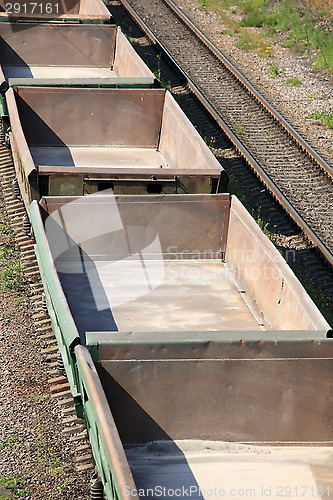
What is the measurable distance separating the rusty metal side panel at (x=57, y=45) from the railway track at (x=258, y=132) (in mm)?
2156

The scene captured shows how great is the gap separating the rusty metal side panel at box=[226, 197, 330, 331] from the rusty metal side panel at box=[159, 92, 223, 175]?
3.19ft

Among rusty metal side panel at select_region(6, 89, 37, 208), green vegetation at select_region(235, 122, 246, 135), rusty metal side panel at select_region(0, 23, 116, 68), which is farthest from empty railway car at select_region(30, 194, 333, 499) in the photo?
rusty metal side panel at select_region(0, 23, 116, 68)

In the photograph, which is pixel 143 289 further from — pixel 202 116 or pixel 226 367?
pixel 202 116

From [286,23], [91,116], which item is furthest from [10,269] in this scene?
[286,23]

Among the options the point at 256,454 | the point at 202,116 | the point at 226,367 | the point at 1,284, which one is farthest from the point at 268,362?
the point at 202,116

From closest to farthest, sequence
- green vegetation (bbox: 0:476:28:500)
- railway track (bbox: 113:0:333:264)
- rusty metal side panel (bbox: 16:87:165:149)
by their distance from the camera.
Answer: green vegetation (bbox: 0:476:28:500)
rusty metal side panel (bbox: 16:87:165:149)
railway track (bbox: 113:0:333:264)

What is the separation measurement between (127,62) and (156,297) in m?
7.08

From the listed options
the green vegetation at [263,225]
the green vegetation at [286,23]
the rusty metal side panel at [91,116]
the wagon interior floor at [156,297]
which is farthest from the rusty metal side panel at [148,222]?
the green vegetation at [286,23]

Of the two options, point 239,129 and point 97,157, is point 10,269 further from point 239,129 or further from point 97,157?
point 239,129

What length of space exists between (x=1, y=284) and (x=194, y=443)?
4.33m

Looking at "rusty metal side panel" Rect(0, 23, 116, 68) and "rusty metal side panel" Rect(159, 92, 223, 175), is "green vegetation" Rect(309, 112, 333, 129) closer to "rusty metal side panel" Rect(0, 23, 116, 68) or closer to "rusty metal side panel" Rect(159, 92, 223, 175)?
"rusty metal side panel" Rect(0, 23, 116, 68)

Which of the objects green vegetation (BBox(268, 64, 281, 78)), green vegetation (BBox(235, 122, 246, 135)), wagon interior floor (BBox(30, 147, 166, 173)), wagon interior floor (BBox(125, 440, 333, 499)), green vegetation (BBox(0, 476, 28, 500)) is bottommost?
green vegetation (BBox(268, 64, 281, 78))

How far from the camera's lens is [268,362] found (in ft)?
19.1

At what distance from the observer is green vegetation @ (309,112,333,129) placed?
14805 millimetres
